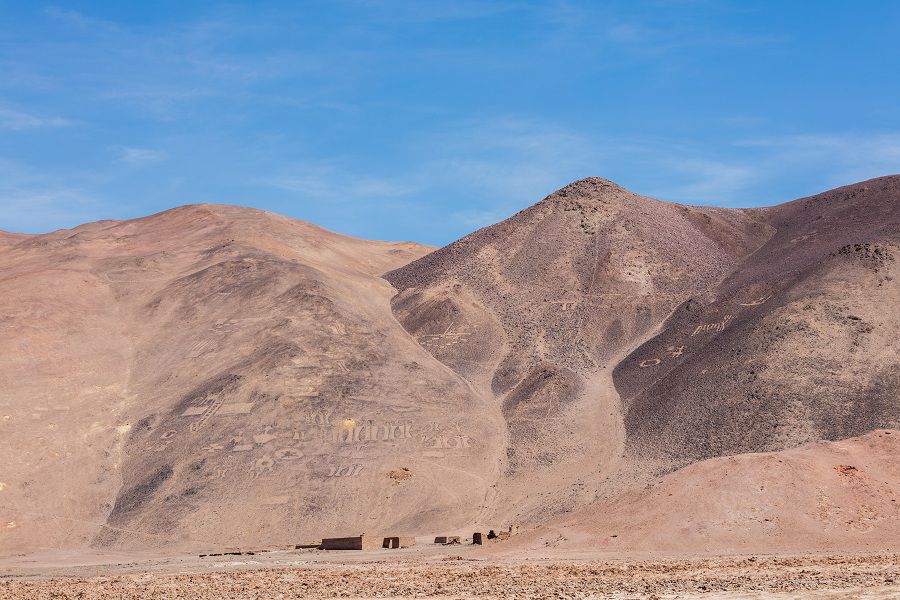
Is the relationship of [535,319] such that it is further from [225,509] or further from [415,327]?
[225,509]

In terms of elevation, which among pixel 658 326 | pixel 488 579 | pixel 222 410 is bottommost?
pixel 488 579

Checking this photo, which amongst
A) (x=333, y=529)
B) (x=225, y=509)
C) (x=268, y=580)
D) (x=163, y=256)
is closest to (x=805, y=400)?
(x=333, y=529)

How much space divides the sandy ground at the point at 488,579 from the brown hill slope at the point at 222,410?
581 inches

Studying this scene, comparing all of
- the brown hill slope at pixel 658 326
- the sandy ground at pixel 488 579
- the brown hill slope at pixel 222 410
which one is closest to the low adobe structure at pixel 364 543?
the sandy ground at pixel 488 579

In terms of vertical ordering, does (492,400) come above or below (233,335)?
below

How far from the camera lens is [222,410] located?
6166 cm

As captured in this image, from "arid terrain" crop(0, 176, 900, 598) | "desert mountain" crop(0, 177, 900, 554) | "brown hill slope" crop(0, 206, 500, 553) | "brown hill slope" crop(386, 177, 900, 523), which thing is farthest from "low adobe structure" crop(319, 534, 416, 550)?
"brown hill slope" crop(386, 177, 900, 523)

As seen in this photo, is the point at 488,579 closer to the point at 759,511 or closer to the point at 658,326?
the point at 759,511

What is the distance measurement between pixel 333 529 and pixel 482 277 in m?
31.1

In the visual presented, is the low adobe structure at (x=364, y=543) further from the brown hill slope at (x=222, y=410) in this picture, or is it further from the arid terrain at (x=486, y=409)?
the brown hill slope at (x=222, y=410)

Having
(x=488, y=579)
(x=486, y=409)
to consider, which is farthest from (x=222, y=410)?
(x=488, y=579)

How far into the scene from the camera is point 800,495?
1443 inches

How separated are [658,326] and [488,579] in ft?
143

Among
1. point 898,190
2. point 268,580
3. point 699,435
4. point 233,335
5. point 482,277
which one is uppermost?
point 898,190
